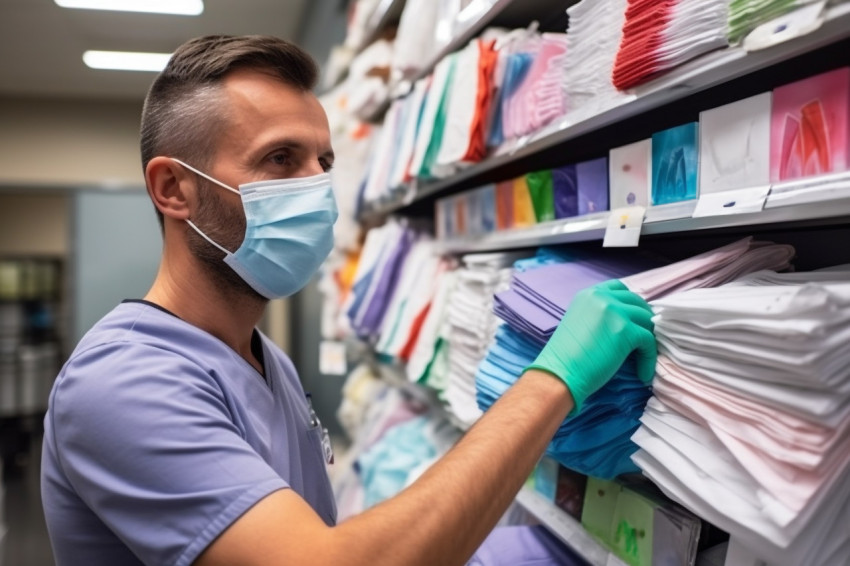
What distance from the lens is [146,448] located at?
2.85ft

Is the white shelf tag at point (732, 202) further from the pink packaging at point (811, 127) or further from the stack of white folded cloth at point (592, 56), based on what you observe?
the stack of white folded cloth at point (592, 56)

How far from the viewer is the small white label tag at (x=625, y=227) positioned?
1.07m

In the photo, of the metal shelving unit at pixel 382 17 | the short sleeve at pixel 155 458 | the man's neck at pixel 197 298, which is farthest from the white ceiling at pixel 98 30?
the short sleeve at pixel 155 458

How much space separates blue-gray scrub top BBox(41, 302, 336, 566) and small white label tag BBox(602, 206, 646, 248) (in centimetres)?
64

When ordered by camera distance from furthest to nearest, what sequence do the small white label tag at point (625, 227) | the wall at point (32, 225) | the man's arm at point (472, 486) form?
1. the wall at point (32, 225)
2. the small white label tag at point (625, 227)
3. the man's arm at point (472, 486)

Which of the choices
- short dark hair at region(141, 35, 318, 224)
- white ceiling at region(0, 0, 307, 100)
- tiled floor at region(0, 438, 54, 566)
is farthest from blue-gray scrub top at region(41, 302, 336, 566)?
tiled floor at region(0, 438, 54, 566)

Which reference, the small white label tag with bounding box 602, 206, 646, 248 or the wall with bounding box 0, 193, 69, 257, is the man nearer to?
the small white label tag with bounding box 602, 206, 646, 248

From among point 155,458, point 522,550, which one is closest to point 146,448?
point 155,458

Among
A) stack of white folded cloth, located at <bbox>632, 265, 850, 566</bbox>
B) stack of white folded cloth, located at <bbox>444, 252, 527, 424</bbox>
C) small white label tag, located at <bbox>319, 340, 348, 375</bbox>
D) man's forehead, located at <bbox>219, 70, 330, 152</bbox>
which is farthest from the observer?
small white label tag, located at <bbox>319, 340, 348, 375</bbox>

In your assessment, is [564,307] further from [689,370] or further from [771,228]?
[771,228]

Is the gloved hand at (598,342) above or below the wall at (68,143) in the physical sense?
below

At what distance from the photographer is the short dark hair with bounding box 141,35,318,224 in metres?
1.23

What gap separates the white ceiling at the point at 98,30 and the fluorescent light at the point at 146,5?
0.18 ft

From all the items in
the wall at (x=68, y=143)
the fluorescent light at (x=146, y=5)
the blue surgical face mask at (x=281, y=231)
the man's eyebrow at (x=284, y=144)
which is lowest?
the blue surgical face mask at (x=281, y=231)
